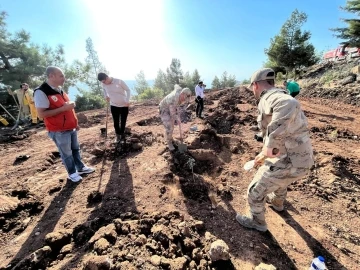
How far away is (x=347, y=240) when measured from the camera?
2785mm

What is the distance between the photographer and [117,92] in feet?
16.3

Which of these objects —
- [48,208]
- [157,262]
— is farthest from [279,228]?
[48,208]

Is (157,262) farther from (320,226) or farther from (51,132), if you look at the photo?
(51,132)

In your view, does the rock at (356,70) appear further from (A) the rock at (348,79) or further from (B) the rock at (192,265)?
(B) the rock at (192,265)

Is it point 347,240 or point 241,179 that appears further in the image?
point 241,179

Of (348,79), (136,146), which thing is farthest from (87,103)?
(348,79)

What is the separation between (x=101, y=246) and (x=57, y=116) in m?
2.22

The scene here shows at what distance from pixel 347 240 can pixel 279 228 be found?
2.81 ft

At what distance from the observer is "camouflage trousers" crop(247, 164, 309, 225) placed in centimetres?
236

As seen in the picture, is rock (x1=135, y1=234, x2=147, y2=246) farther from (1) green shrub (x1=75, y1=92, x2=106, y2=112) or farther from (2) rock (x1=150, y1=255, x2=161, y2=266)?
(1) green shrub (x1=75, y1=92, x2=106, y2=112)

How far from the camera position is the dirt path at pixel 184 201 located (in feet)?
7.89

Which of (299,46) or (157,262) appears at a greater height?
(299,46)

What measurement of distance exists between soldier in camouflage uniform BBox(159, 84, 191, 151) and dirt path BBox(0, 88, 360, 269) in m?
0.69

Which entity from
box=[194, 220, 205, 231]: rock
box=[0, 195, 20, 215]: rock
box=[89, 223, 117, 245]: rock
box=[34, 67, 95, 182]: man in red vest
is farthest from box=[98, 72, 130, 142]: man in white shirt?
box=[194, 220, 205, 231]: rock
